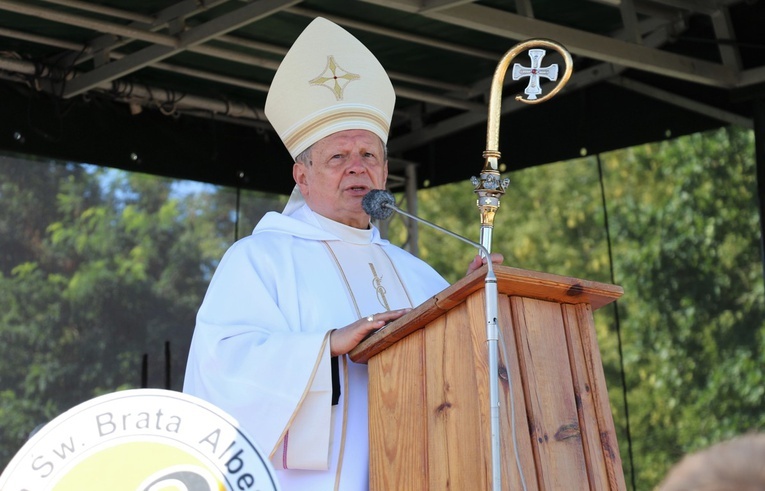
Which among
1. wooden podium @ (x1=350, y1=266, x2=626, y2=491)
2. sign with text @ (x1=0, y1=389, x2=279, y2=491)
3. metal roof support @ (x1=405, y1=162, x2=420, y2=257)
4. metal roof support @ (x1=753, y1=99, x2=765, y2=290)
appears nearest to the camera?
sign with text @ (x1=0, y1=389, x2=279, y2=491)

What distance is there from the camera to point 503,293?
2660 millimetres

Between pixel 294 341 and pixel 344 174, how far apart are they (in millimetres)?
737

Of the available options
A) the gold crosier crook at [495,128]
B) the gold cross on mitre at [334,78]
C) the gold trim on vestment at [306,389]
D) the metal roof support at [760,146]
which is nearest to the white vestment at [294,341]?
the gold trim on vestment at [306,389]

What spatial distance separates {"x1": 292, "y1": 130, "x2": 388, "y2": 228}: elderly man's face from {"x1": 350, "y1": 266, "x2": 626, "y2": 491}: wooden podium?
836mm

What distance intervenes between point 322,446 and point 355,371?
10.0 inches

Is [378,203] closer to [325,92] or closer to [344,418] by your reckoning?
[344,418]

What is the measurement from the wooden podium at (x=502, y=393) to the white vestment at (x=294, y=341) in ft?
0.86

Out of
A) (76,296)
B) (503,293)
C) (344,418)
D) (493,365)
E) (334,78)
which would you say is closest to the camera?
(493,365)

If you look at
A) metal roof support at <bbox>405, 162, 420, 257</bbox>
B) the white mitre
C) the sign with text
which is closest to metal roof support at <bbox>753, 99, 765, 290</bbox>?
metal roof support at <bbox>405, 162, 420, 257</bbox>

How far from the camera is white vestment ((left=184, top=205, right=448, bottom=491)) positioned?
122 inches

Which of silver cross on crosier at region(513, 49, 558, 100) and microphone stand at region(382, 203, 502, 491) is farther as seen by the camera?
silver cross on crosier at region(513, 49, 558, 100)

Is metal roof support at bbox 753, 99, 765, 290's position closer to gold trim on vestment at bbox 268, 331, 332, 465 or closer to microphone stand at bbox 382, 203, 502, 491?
gold trim on vestment at bbox 268, 331, 332, 465

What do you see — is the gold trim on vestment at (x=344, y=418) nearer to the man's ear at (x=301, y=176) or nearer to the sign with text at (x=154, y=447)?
the man's ear at (x=301, y=176)

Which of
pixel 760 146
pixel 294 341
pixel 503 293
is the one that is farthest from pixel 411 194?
pixel 503 293
